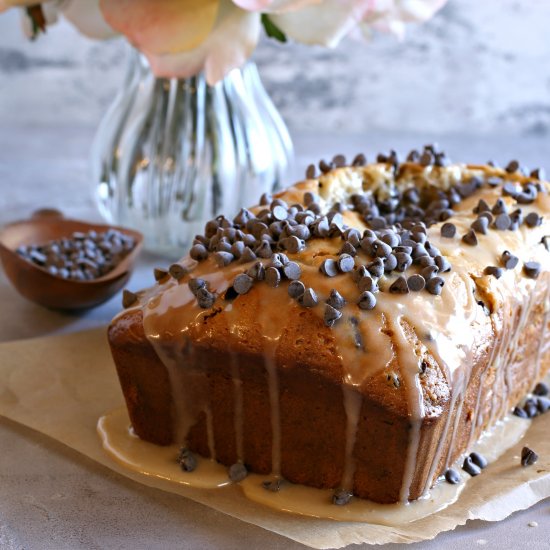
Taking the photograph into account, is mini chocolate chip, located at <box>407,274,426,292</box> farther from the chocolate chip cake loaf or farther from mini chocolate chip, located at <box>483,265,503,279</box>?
mini chocolate chip, located at <box>483,265,503,279</box>

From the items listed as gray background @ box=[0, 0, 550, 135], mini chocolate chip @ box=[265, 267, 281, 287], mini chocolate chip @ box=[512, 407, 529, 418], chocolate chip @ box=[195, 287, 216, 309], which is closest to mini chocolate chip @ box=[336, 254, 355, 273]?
mini chocolate chip @ box=[265, 267, 281, 287]

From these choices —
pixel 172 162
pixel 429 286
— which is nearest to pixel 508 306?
pixel 429 286

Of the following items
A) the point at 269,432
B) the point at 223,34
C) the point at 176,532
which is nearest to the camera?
the point at 176,532

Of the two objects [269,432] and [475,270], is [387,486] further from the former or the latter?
[475,270]

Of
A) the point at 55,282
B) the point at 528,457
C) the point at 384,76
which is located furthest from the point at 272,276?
the point at 384,76

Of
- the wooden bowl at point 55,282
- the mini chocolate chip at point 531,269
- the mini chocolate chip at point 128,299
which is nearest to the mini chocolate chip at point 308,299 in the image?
the mini chocolate chip at point 128,299
